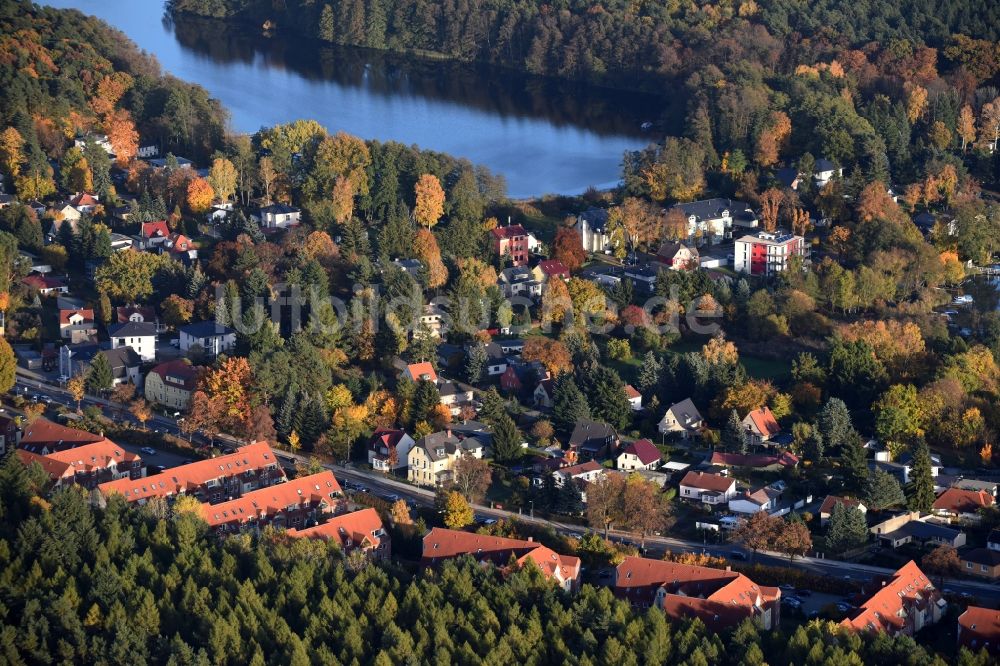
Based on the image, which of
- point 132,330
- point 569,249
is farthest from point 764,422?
point 132,330

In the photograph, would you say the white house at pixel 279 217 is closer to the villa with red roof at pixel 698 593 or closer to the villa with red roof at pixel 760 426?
the villa with red roof at pixel 760 426

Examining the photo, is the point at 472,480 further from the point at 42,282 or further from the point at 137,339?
the point at 42,282

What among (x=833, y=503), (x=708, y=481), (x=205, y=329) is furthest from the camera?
(x=205, y=329)

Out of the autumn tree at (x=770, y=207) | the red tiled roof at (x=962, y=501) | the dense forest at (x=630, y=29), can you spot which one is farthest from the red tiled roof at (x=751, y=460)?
the dense forest at (x=630, y=29)

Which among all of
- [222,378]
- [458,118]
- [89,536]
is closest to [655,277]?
[222,378]

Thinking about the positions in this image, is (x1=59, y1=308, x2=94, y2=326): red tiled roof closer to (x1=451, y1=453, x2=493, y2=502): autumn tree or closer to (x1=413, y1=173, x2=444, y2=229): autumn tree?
(x1=413, y1=173, x2=444, y2=229): autumn tree

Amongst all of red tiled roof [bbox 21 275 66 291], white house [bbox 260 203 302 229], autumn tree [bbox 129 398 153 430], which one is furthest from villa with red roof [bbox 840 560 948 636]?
white house [bbox 260 203 302 229]
